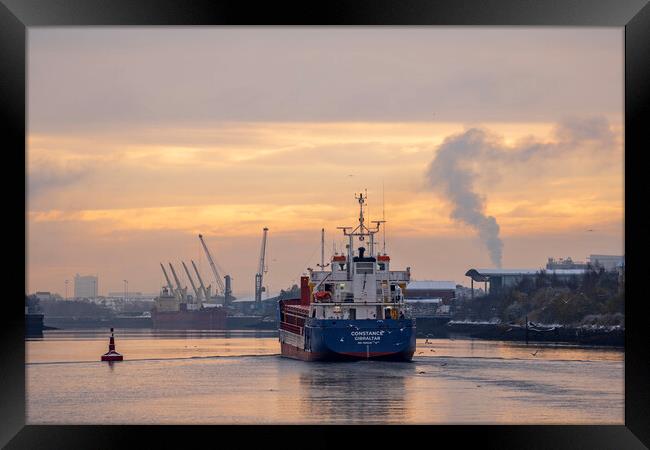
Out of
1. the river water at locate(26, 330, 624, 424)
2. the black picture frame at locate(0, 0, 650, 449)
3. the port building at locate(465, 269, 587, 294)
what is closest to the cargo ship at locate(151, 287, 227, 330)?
the port building at locate(465, 269, 587, 294)

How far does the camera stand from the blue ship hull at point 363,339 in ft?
123

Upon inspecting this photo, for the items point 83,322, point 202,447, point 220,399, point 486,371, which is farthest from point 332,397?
point 83,322

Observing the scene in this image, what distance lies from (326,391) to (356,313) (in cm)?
1145

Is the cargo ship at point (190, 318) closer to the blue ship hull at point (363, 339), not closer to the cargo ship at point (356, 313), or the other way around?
the cargo ship at point (356, 313)

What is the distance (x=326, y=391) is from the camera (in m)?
28.9

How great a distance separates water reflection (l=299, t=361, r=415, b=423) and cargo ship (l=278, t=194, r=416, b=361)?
1.50 feet

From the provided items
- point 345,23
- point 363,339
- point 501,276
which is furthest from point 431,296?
point 345,23

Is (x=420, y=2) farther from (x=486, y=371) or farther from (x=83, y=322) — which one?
(x=83, y=322)

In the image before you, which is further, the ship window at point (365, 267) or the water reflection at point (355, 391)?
the ship window at point (365, 267)

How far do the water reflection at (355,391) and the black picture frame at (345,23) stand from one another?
441 inches

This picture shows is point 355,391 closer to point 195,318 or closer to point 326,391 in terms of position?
point 326,391

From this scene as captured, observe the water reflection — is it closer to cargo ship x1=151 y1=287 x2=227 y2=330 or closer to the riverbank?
the riverbank

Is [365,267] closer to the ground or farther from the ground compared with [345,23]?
closer to the ground

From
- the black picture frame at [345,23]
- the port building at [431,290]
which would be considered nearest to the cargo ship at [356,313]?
the black picture frame at [345,23]
